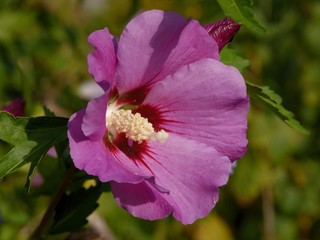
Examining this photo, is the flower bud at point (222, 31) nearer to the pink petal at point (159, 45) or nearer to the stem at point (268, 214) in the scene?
the pink petal at point (159, 45)

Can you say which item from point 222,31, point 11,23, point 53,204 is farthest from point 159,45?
point 11,23

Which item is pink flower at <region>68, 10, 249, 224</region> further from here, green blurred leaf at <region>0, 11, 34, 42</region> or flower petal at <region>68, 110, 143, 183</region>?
green blurred leaf at <region>0, 11, 34, 42</region>

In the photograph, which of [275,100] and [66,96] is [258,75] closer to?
[66,96]

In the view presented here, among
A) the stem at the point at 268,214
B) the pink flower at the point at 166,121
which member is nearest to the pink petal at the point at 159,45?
the pink flower at the point at 166,121

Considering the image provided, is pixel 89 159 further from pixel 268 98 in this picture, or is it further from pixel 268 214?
pixel 268 214

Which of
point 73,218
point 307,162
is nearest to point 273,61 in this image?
point 307,162

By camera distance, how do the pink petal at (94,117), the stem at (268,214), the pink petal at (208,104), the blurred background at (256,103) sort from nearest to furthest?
the pink petal at (94,117) < the pink petal at (208,104) < the blurred background at (256,103) < the stem at (268,214)

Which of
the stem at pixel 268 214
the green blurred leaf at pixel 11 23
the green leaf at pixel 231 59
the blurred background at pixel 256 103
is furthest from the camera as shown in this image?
the stem at pixel 268 214
